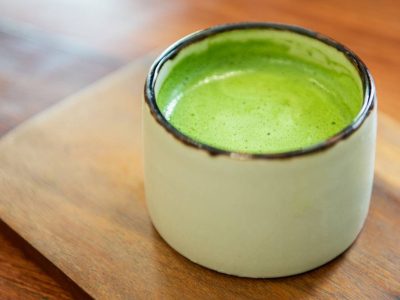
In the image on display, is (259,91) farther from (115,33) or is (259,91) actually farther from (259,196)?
(115,33)

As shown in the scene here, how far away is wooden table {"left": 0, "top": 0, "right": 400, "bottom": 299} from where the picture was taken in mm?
1052

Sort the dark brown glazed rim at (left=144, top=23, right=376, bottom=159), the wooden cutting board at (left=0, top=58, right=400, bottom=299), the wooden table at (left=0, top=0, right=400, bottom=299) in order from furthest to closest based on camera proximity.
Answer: the wooden table at (left=0, top=0, right=400, bottom=299)
the wooden cutting board at (left=0, top=58, right=400, bottom=299)
the dark brown glazed rim at (left=144, top=23, right=376, bottom=159)

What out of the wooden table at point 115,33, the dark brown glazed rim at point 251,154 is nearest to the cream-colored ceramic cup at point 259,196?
the dark brown glazed rim at point 251,154

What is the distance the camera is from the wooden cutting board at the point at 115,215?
67cm

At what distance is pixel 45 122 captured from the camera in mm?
920

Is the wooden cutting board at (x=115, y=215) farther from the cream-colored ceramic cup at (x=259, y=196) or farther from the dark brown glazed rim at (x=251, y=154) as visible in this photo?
the dark brown glazed rim at (x=251, y=154)

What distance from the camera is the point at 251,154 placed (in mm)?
570

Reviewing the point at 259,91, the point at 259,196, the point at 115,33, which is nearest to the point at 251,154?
the point at 259,196

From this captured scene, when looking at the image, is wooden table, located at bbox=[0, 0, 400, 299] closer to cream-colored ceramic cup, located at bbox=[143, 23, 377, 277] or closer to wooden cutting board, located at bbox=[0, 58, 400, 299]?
wooden cutting board, located at bbox=[0, 58, 400, 299]

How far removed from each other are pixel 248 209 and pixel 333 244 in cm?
13

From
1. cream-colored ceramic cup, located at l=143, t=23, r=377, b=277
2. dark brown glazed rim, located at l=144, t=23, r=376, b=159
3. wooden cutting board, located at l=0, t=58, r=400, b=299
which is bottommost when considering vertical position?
wooden cutting board, located at l=0, t=58, r=400, b=299

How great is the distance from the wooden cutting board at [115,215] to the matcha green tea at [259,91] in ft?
0.42

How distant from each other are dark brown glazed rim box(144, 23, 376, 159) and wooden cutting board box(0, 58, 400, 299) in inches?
7.1

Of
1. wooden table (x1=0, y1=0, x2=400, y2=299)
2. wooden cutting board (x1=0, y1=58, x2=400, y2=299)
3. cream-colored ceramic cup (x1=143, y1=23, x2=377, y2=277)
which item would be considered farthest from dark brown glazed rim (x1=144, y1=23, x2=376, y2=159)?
wooden table (x1=0, y1=0, x2=400, y2=299)
